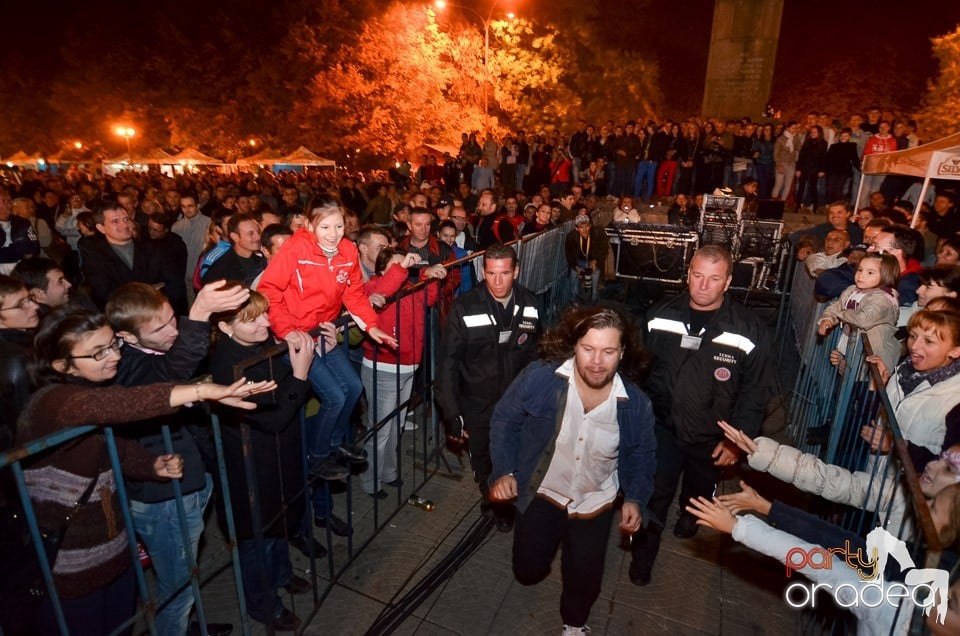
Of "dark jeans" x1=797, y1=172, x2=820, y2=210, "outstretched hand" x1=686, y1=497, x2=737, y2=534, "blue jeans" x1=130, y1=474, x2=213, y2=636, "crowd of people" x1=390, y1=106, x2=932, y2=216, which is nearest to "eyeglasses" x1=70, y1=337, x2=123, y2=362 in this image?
"blue jeans" x1=130, y1=474, x2=213, y2=636

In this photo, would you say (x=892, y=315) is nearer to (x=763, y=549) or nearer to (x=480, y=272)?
(x=763, y=549)

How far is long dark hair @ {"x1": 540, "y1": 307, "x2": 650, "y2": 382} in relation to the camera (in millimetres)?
2971

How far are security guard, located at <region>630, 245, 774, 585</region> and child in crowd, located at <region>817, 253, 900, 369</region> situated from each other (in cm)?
113

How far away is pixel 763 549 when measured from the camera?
2.56 m

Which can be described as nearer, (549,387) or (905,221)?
(549,387)

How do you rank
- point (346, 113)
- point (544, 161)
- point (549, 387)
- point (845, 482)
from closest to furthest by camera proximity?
point (845, 482), point (549, 387), point (544, 161), point (346, 113)

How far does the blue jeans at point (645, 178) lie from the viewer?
16.5m

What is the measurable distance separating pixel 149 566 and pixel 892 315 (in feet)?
18.9

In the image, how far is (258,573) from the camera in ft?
10.4

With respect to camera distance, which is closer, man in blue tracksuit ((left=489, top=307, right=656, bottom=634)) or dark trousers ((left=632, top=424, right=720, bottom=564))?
man in blue tracksuit ((left=489, top=307, right=656, bottom=634))

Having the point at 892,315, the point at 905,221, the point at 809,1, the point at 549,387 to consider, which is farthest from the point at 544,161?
the point at 809,1

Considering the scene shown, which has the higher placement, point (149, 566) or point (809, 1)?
point (809, 1)

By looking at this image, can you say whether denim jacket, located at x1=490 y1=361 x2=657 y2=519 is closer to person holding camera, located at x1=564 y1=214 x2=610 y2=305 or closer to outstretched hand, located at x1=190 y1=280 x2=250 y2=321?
outstretched hand, located at x1=190 y1=280 x2=250 y2=321

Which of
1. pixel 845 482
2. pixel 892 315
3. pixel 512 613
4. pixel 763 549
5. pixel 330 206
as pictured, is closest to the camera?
pixel 763 549
